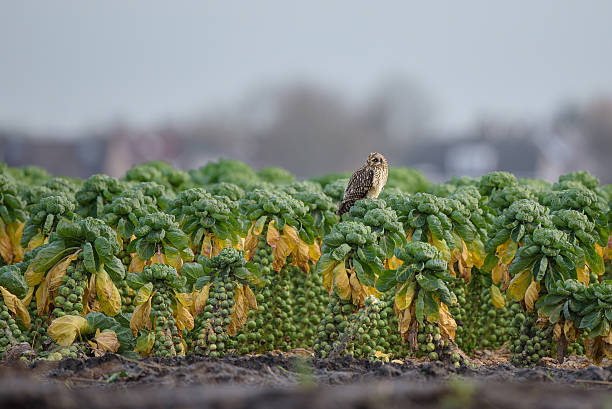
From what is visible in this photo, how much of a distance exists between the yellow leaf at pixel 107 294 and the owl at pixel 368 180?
6.32ft

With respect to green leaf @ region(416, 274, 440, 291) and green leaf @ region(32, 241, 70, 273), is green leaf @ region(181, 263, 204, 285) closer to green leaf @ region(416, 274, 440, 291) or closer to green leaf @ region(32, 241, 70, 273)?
green leaf @ region(32, 241, 70, 273)

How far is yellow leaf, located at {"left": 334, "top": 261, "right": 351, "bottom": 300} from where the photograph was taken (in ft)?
14.7

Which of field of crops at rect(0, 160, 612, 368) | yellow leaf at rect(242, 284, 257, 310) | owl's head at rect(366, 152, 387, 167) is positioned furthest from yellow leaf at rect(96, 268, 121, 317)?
owl's head at rect(366, 152, 387, 167)

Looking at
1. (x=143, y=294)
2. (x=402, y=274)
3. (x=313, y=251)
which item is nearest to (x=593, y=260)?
(x=402, y=274)

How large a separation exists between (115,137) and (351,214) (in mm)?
44725

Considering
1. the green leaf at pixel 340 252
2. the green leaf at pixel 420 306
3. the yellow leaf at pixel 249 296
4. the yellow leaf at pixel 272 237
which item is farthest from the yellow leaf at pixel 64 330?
the green leaf at pixel 420 306

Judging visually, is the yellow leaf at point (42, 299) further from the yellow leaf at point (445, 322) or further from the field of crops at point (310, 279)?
the yellow leaf at point (445, 322)

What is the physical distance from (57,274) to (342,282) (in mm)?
1925

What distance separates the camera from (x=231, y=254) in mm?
4566

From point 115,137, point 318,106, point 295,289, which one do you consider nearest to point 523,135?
point 318,106

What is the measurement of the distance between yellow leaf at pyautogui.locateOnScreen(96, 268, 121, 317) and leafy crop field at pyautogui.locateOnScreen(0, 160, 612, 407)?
0.01m

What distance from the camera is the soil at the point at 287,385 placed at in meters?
2.37

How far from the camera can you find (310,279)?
17.2ft

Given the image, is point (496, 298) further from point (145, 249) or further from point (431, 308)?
point (145, 249)
